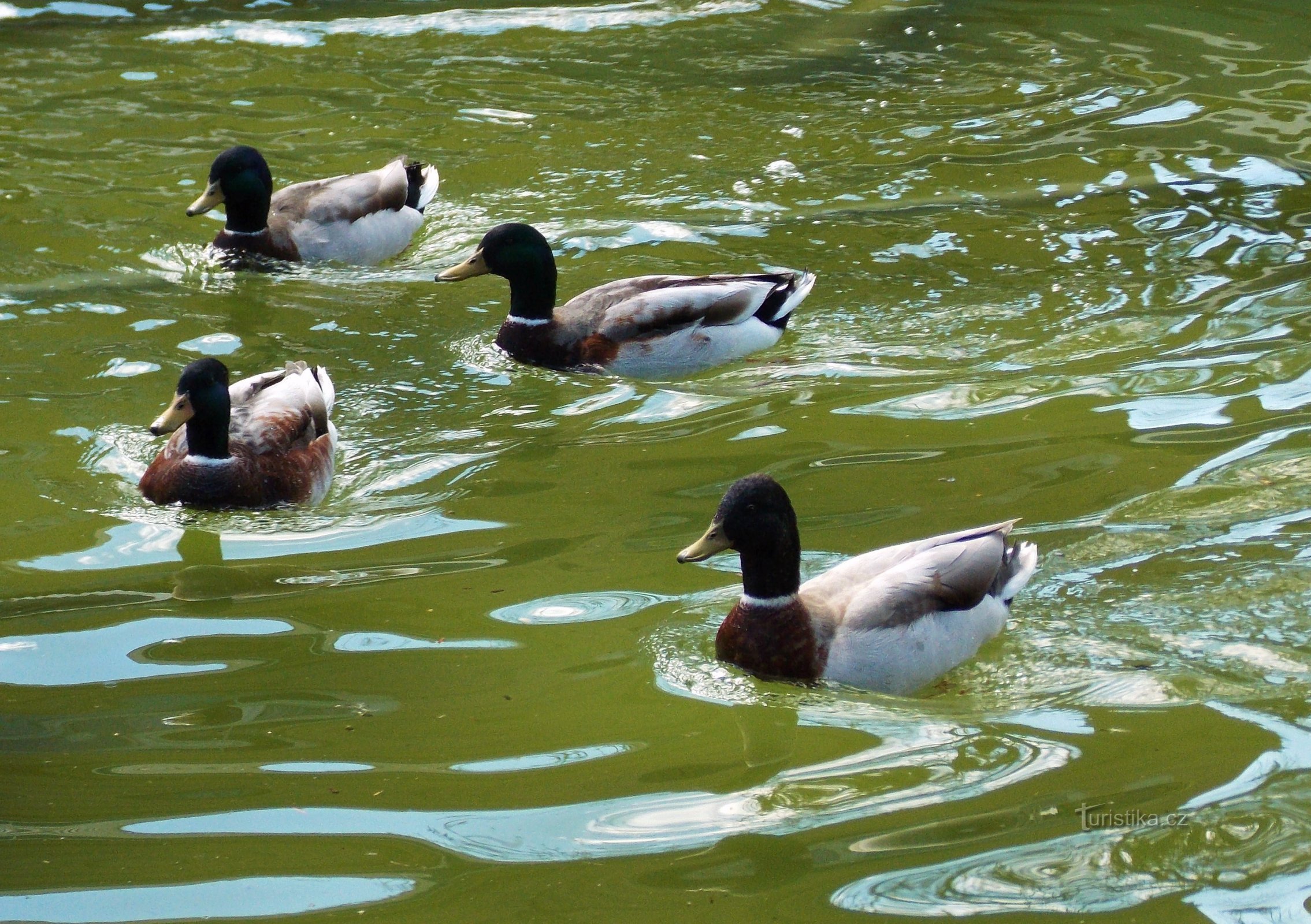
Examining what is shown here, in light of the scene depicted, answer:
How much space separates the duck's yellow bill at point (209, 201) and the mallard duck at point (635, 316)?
1.79 metres

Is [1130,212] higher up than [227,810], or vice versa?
[1130,212]

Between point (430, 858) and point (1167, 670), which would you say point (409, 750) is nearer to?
point (430, 858)

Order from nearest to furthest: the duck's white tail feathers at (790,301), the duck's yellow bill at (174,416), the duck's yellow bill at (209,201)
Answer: the duck's yellow bill at (174,416) < the duck's white tail feathers at (790,301) < the duck's yellow bill at (209,201)

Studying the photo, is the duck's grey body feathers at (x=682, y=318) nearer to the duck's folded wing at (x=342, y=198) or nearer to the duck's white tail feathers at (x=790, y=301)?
the duck's white tail feathers at (x=790, y=301)

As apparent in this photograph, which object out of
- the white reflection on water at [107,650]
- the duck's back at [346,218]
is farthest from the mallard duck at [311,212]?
the white reflection on water at [107,650]

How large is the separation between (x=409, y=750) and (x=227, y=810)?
58cm

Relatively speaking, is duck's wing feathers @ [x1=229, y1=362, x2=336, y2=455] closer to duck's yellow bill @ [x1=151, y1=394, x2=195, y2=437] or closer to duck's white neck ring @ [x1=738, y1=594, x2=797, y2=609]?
duck's yellow bill @ [x1=151, y1=394, x2=195, y2=437]

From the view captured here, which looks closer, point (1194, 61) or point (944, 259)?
point (944, 259)

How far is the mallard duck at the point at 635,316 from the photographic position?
8680 millimetres

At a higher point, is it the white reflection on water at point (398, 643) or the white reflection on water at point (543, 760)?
the white reflection on water at point (398, 643)

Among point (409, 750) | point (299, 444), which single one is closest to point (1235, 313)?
point (299, 444)

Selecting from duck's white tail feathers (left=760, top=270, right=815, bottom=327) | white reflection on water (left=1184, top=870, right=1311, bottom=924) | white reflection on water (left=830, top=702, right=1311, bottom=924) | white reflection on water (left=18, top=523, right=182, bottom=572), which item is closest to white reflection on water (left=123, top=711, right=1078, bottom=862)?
white reflection on water (left=830, top=702, right=1311, bottom=924)

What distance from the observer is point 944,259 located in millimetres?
9852

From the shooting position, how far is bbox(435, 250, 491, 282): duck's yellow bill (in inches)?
358
